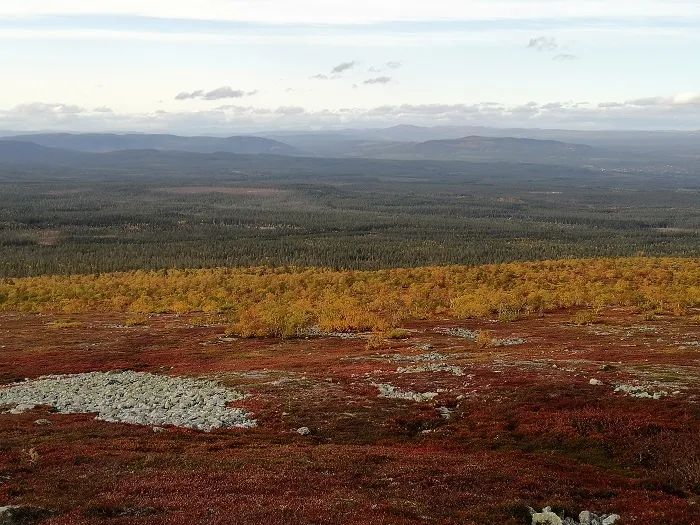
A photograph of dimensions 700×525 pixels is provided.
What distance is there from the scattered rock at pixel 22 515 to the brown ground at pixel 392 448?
379 mm

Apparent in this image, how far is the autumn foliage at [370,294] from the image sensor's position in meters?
58.5

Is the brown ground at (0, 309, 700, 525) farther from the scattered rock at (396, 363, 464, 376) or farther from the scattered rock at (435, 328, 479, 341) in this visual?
the scattered rock at (435, 328, 479, 341)

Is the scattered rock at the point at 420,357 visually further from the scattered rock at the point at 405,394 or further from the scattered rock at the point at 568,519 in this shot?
the scattered rock at the point at 568,519

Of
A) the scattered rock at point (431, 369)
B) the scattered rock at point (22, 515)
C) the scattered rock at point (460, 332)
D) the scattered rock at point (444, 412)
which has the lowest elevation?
the scattered rock at point (460, 332)

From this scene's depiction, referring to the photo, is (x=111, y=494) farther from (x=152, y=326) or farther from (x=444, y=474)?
(x=152, y=326)

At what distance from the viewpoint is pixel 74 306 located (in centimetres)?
7738

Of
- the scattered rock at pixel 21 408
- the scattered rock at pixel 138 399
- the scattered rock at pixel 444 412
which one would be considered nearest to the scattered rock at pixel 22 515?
the scattered rock at pixel 138 399

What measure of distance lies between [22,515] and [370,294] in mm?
63291

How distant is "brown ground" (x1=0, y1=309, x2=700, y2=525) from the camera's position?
1535cm

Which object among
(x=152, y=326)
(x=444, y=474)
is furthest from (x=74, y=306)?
(x=444, y=474)

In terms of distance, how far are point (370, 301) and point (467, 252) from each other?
9196 cm

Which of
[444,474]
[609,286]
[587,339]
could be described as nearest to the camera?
[444,474]

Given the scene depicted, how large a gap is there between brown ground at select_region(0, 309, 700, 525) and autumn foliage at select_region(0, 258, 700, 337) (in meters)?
17.6

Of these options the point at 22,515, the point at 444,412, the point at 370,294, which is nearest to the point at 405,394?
the point at 444,412
